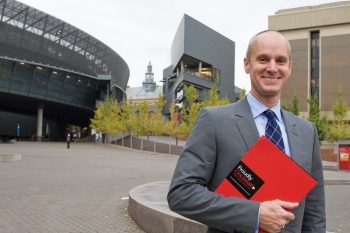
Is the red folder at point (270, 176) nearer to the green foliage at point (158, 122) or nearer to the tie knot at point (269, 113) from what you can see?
the tie knot at point (269, 113)

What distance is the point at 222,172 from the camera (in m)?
1.66

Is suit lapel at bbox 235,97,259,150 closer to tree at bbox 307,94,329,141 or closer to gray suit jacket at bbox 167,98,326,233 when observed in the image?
gray suit jacket at bbox 167,98,326,233

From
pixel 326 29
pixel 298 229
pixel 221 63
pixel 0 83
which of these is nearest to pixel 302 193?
pixel 298 229

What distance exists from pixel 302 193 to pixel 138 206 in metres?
6.05

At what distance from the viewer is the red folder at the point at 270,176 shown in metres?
1.51

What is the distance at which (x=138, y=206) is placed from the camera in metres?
7.30

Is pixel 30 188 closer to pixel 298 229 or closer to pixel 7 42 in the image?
pixel 298 229

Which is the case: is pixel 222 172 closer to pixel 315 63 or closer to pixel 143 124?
pixel 143 124

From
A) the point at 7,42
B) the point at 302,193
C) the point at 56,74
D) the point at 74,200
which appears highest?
the point at 7,42

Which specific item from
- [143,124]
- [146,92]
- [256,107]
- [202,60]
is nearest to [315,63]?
[202,60]

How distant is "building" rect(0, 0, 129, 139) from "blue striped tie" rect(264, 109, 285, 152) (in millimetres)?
55085

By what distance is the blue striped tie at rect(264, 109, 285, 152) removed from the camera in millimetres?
1729

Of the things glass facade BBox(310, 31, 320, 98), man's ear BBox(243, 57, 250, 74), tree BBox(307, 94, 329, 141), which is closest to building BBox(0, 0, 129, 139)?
glass facade BBox(310, 31, 320, 98)

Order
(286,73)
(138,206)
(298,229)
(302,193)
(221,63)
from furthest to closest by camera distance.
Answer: (221,63), (138,206), (286,73), (298,229), (302,193)
